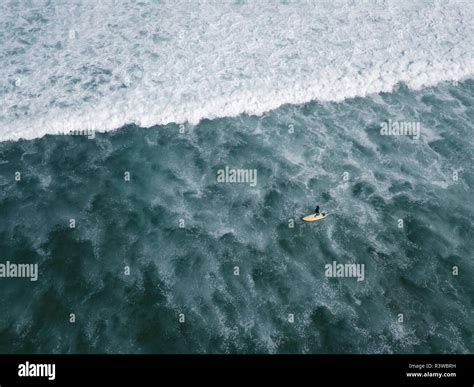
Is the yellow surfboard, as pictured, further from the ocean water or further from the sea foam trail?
the sea foam trail

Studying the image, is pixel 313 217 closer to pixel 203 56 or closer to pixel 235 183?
pixel 235 183

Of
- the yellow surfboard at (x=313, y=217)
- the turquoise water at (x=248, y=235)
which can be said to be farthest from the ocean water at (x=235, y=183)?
the yellow surfboard at (x=313, y=217)

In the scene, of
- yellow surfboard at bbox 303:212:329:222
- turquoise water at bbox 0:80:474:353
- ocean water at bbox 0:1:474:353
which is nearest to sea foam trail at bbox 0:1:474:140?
ocean water at bbox 0:1:474:353

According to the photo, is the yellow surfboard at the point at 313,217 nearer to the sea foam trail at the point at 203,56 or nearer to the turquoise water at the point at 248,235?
the turquoise water at the point at 248,235
